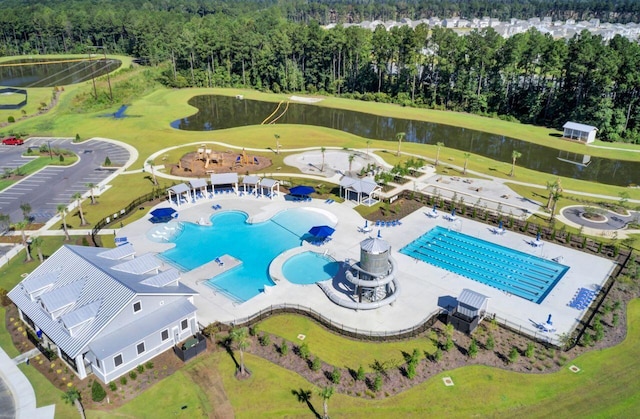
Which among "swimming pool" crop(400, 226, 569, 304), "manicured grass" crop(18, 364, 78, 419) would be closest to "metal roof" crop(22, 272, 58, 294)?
"manicured grass" crop(18, 364, 78, 419)

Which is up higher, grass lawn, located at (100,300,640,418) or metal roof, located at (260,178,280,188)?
metal roof, located at (260,178,280,188)

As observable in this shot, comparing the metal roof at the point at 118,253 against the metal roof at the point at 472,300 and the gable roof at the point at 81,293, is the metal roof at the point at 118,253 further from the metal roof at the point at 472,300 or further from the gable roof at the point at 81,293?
the metal roof at the point at 472,300

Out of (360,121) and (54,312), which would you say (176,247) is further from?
(360,121)

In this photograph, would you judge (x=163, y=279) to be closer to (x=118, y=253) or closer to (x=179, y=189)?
(x=118, y=253)

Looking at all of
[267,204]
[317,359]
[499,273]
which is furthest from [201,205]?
[499,273]

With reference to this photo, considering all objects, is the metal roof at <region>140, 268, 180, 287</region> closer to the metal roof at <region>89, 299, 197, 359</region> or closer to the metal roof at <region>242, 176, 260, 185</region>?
the metal roof at <region>89, 299, 197, 359</region>

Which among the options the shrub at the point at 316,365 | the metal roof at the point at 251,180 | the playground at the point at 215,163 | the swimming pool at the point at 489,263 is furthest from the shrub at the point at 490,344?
the playground at the point at 215,163
